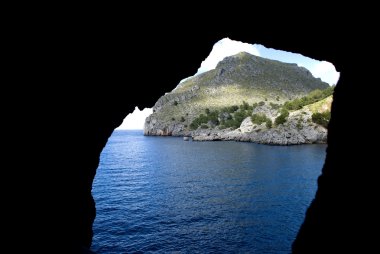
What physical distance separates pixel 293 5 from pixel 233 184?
162 ft

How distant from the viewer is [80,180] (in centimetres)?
2086

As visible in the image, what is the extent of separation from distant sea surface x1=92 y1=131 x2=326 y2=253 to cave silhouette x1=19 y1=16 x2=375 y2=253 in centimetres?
1432

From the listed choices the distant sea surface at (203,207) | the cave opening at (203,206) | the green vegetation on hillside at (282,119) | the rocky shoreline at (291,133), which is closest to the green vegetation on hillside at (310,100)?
the rocky shoreline at (291,133)

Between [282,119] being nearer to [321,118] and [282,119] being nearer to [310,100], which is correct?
[321,118]

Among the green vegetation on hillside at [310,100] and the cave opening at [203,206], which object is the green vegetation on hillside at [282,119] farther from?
the cave opening at [203,206]

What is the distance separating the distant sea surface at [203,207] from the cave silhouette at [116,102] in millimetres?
14318

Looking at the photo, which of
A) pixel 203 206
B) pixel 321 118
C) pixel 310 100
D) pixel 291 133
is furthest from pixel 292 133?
pixel 203 206

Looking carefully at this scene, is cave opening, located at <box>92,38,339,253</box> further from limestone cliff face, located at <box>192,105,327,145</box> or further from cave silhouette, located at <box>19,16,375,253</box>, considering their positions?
limestone cliff face, located at <box>192,105,327,145</box>

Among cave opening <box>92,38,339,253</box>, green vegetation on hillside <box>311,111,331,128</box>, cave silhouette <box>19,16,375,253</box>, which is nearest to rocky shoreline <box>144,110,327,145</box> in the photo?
green vegetation on hillside <box>311,111,331,128</box>

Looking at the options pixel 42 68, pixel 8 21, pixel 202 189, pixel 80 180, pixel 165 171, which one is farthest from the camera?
pixel 165 171

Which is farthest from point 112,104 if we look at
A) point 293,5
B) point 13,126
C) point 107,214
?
point 107,214

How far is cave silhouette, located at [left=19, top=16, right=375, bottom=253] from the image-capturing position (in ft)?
42.3

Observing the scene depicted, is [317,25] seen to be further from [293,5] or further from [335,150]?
[335,150]

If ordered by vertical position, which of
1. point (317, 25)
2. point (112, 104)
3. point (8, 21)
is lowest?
point (112, 104)
